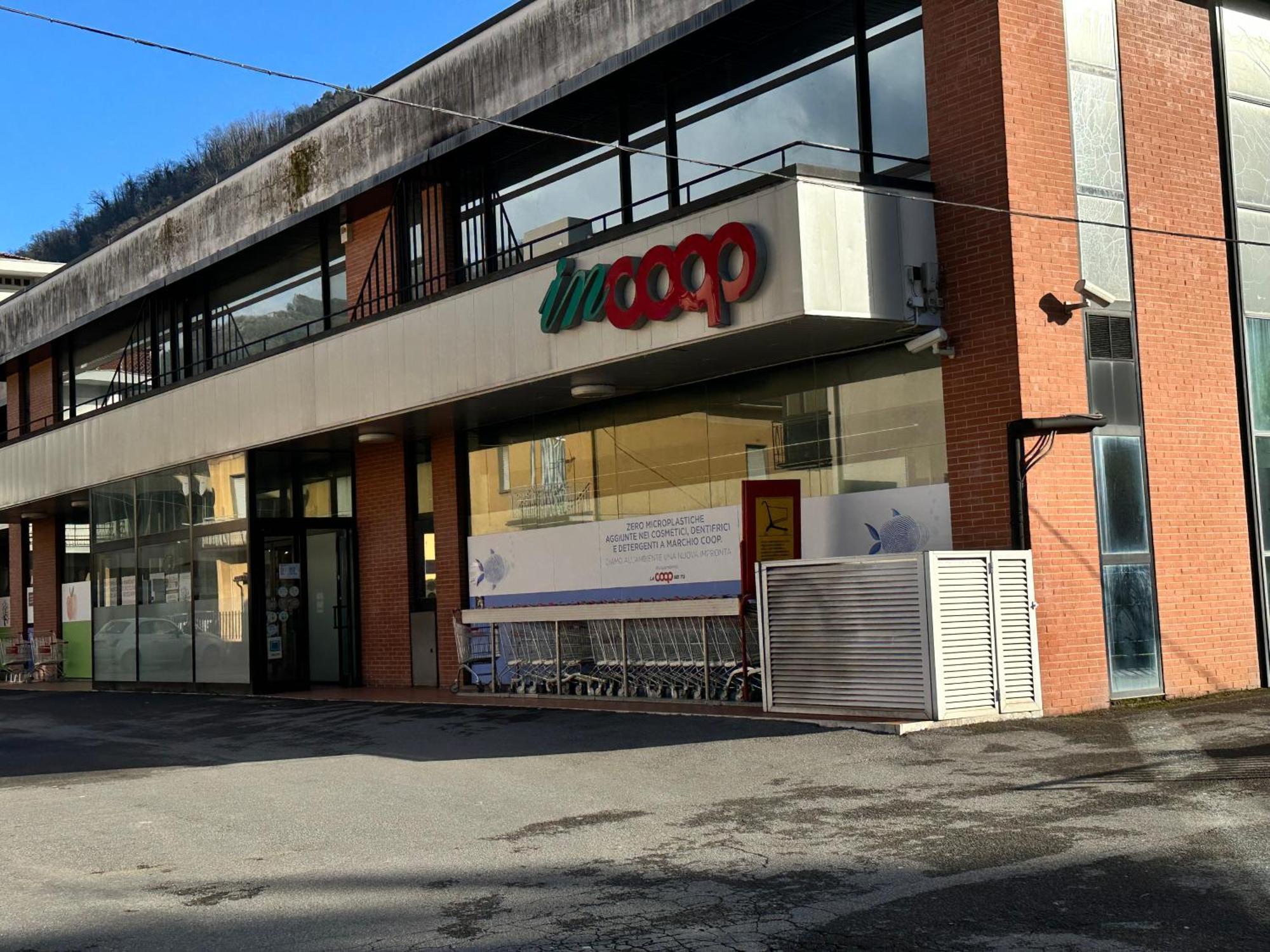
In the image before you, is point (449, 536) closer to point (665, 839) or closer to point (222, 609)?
point (222, 609)

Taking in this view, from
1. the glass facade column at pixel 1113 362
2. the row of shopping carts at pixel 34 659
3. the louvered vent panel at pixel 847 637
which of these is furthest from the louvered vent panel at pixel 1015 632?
the row of shopping carts at pixel 34 659

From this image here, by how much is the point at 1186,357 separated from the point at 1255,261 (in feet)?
6.11

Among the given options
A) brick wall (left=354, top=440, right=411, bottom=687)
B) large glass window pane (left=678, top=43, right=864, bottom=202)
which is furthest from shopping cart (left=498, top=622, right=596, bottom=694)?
large glass window pane (left=678, top=43, right=864, bottom=202)

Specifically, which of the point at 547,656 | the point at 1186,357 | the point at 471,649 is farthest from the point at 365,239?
the point at 1186,357

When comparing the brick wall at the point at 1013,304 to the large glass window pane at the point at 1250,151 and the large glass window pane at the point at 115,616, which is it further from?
the large glass window pane at the point at 115,616

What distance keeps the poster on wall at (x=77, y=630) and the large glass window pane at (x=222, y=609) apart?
7.23m

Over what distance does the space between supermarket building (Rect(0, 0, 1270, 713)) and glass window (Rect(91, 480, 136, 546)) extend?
11.8 feet

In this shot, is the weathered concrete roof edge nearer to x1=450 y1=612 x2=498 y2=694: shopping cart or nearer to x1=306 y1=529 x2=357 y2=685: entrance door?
x1=306 y1=529 x2=357 y2=685: entrance door

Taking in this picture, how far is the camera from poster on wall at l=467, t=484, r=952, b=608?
14.9 metres

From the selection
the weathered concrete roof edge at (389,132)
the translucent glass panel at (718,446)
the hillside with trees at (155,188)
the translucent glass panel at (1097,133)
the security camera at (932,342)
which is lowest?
the translucent glass panel at (718,446)

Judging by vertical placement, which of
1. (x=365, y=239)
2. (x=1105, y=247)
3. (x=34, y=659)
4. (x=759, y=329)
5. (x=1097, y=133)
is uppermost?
(x=365, y=239)

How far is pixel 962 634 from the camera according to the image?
1300 centimetres

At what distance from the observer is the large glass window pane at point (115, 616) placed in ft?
87.4

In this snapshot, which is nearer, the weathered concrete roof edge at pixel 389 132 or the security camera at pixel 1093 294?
the security camera at pixel 1093 294
